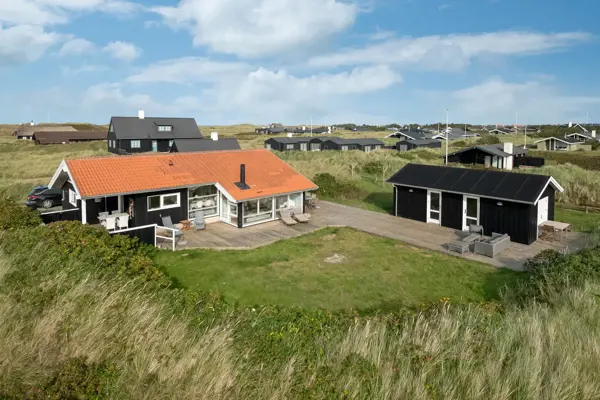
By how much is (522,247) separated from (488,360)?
13.8m

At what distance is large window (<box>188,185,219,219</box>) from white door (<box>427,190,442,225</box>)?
38.6 ft

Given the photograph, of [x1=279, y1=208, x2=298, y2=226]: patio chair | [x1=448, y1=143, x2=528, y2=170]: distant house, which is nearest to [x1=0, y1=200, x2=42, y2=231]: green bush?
[x1=279, y1=208, x2=298, y2=226]: patio chair

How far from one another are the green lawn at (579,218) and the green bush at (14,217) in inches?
1002

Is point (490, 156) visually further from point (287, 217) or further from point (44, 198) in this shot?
point (44, 198)

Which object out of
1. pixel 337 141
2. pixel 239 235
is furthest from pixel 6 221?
pixel 337 141

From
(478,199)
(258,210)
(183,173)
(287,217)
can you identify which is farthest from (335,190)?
(183,173)

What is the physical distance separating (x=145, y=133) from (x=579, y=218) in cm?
5743

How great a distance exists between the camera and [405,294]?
→ 1355cm

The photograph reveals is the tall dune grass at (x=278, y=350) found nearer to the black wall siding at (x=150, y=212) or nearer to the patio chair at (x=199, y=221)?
the black wall siding at (x=150, y=212)

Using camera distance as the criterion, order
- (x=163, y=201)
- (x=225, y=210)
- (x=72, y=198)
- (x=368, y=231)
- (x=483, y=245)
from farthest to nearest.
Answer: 1. (x=225, y=210)
2. (x=72, y=198)
3. (x=368, y=231)
4. (x=163, y=201)
5. (x=483, y=245)

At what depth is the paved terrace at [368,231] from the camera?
17750 mm

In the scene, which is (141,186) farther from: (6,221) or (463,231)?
(463,231)

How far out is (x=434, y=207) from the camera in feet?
74.1

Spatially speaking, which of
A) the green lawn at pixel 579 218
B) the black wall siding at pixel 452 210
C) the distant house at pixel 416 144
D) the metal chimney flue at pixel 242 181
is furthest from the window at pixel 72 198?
the distant house at pixel 416 144
